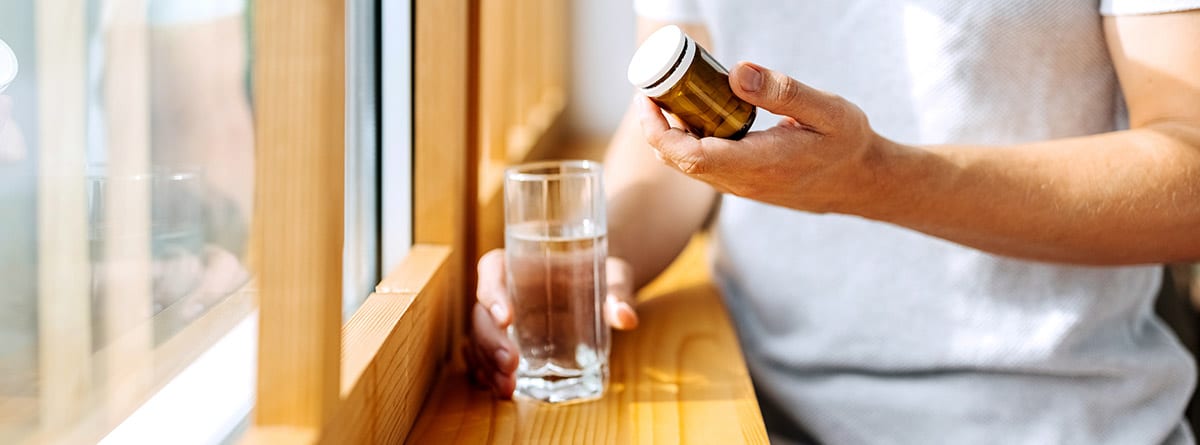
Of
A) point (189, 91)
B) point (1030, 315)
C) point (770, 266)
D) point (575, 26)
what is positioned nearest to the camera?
point (189, 91)

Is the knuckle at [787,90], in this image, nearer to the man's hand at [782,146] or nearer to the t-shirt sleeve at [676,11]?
the man's hand at [782,146]

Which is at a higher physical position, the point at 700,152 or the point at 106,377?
the point at 700,152

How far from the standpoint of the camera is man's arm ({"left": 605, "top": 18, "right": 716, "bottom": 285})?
1.11 m

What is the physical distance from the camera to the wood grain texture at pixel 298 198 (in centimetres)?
49

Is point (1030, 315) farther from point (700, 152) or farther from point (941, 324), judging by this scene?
point (700, 152)

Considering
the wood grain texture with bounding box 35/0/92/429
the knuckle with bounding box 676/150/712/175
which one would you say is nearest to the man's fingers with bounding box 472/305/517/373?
the knuckle with bounding box 676/150/712/175

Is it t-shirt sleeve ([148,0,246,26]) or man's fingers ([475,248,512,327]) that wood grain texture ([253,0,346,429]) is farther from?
man's fingers ([475,248,512,327])

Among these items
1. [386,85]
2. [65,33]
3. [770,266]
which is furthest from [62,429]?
[770,266]

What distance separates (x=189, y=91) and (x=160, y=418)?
176 mm

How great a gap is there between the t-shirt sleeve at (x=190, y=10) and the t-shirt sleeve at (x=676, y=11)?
604 millimetres

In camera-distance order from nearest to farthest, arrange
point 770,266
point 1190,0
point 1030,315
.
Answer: point 1190,0, point 1030,315, point 770,266

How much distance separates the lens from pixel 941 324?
40.4 inches

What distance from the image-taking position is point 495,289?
885 mm

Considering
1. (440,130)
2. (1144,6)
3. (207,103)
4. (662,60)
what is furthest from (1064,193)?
(207,103)
